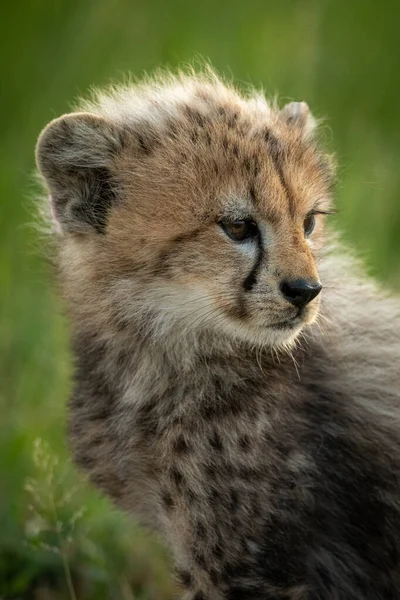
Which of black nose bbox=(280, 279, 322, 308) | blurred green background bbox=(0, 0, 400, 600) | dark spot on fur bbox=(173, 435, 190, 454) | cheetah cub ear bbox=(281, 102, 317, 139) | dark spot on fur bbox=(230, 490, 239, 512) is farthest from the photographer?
blurred green background bbox=(0, 0, 400, 600)

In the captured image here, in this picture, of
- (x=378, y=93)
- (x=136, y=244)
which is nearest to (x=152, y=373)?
(x=136, y=244)

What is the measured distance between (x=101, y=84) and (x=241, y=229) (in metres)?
3.78

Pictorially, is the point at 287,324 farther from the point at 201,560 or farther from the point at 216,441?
the point at 201,560

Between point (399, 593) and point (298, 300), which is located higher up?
point (298, 300)

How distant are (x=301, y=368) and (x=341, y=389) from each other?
141 mm

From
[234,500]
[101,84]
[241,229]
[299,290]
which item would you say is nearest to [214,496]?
[234,500]

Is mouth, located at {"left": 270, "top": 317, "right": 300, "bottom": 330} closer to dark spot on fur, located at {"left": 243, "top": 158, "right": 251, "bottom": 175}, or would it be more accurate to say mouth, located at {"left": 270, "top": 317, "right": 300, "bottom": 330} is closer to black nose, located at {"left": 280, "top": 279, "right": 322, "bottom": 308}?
black nose, located at {"left": 280, "top": 279, "right": 322, "bottom": 308}

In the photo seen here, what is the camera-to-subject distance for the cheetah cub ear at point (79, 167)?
128 inches

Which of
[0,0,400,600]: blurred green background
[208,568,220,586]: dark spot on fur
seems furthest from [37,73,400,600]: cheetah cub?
[0,0,400,600]: blurred green background

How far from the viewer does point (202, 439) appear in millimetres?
3236

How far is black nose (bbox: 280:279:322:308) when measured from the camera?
3018 mm

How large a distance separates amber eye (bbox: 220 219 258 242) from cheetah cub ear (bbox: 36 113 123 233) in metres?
0.41

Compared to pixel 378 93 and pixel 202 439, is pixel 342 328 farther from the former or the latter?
pixel 378 93

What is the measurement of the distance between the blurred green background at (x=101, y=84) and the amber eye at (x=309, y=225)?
1.21 meters
